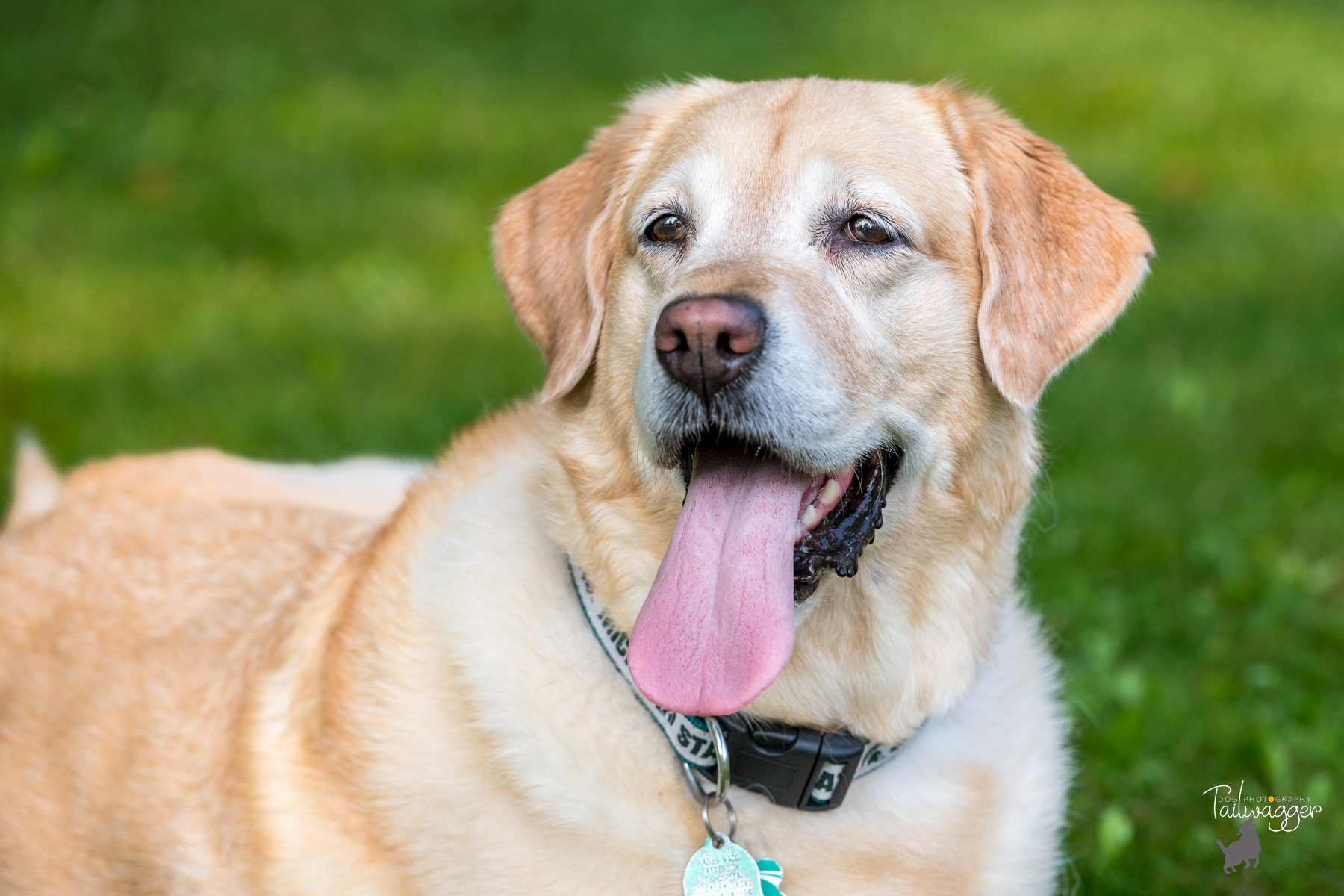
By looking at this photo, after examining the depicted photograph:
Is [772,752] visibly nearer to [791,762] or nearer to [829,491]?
[791,762]

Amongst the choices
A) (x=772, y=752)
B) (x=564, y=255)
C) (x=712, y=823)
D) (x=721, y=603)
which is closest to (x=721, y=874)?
(x=712, y=823)

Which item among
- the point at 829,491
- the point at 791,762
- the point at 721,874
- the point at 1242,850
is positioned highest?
the point at 829,491

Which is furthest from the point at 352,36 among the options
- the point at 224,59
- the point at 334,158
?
the point at 334,158

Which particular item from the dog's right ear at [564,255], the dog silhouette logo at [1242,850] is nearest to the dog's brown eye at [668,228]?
the dog's right ear at [564,255]

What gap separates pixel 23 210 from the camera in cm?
752

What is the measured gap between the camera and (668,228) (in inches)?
122

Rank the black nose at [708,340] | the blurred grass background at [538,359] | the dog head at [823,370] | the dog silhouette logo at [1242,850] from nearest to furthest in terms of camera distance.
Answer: the black nose at [708,340]
the dog head at [823,370]
the dog silhouette logo at [1242,850]
the blurred grass background at [538,359]

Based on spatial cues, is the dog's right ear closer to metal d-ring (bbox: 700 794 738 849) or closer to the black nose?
the black nose

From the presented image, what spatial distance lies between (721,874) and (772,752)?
263 mm

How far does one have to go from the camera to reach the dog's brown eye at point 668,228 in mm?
3080

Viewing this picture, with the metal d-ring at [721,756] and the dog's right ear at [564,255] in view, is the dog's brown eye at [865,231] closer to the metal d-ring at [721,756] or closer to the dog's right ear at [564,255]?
the dog's right ear at [564,255]

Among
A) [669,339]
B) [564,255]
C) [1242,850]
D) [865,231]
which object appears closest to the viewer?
[669,339]

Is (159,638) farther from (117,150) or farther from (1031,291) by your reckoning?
(117,150)

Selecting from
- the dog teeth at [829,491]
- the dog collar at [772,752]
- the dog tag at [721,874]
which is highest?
the dog teeth at [829,491]
